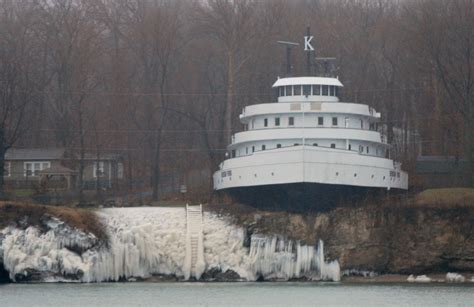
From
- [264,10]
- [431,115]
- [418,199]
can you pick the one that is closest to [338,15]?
[264,10]

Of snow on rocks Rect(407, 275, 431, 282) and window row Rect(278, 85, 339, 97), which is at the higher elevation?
window row Rect(278, 85, 339, 97)

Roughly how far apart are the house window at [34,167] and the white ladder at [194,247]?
2014 centimetres

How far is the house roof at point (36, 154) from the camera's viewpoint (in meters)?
121

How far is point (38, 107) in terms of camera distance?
131 metres

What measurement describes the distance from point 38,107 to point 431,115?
84.9 ft

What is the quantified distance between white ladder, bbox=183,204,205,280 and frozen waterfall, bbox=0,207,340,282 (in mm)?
277

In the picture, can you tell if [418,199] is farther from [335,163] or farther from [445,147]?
[445,147]

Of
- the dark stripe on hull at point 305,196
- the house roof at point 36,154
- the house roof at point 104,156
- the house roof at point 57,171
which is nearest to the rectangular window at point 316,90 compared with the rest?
the dark stripe on hull at point 305,196

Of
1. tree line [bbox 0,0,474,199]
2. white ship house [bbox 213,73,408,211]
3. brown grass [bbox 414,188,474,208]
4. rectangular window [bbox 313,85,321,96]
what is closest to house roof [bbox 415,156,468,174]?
tree line [bbox 0,0,474,199]

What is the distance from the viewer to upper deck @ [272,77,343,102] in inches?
4181

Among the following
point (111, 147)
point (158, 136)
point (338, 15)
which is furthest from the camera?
point (338, 15)

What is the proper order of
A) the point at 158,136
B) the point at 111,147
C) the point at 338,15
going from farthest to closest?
the point at 338,15
the point at 111,147
the point at 158,136

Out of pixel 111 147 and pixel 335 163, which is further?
pixel 111 147

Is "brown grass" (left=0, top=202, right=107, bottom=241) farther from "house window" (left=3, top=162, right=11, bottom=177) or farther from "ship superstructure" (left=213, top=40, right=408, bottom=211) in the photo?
"house window" (left=3, top=162, right=11, bottom=177)
